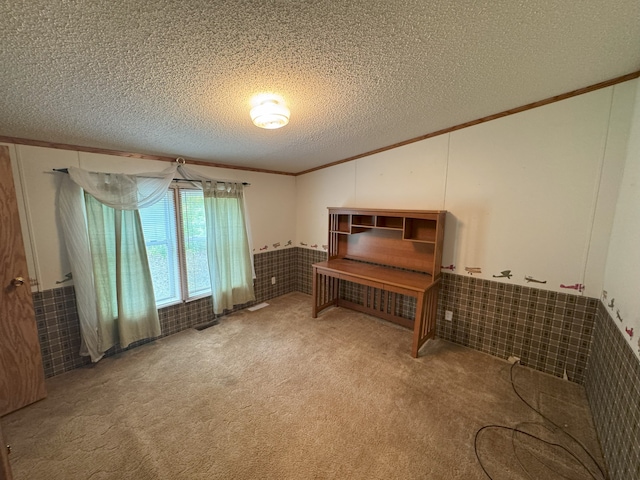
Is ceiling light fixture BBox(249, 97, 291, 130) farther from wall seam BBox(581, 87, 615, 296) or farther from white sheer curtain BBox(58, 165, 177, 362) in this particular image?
wall seam BBox(581, 87, 615, 296)

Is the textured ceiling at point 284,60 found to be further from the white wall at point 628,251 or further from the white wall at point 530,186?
the white wall at point 628,251

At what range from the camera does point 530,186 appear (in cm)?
230

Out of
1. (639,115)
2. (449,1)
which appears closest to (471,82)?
(449,1)

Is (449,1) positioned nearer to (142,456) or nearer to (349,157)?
(349,157)

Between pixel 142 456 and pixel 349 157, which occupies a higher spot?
pixel 349 157

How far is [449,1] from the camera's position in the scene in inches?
42.6

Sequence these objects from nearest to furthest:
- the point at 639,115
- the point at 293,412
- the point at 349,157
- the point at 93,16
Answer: the point at 93,16, the point at 639,115, the point at 293,412, the point at 349,157

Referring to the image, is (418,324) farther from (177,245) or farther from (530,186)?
(177,245)

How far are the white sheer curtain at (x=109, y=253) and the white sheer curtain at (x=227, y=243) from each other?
1.86 feet

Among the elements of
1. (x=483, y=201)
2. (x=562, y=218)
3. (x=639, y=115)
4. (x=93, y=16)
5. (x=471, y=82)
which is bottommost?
(x=562, y=218)

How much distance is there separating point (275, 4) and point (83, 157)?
2349 mm

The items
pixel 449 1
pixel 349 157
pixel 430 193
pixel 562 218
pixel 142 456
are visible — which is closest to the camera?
pixel 449 1

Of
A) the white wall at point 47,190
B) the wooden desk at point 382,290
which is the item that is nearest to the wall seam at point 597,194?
the wooden desk at point 382,290

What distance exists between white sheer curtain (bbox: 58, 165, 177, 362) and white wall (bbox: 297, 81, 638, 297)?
9.58 feet
